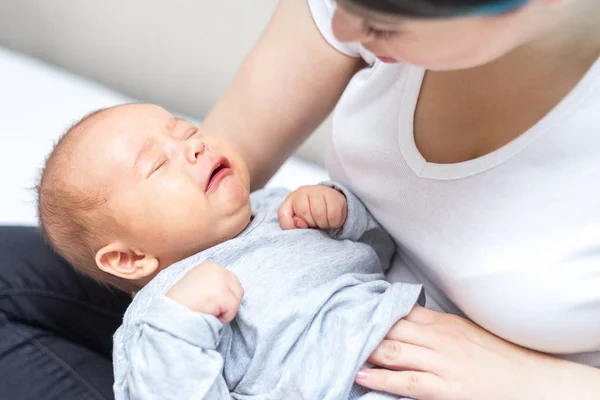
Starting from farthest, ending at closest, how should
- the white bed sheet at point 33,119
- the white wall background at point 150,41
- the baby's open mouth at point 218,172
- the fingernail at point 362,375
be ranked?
the white wall background at point 150,41
the white bed sheet at point 33,119
the baby's open mouth at point 218,172
the fingernail at point 362,375

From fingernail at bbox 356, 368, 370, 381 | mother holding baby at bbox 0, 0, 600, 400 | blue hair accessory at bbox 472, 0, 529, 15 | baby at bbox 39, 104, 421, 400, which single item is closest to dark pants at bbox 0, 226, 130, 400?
mother holding baby at bbox 0, 0, 600, 400

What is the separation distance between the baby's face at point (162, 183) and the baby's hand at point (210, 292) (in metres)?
0.09

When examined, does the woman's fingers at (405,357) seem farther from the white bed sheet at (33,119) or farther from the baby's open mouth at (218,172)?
the white bed sheet at (33,119)

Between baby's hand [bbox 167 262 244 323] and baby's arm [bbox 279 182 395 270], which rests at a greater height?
baby's arm [bbox 279 182 395 270]

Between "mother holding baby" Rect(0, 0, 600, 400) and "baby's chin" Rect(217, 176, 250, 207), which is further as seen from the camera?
"baby's chin" Rect(217, 176, 250, 207)

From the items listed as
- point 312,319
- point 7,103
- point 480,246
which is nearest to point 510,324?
point 480,246

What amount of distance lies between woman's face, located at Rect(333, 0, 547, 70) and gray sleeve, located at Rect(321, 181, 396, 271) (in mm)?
322

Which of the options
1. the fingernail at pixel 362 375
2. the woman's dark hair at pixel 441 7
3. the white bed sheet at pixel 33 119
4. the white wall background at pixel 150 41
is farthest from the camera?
the white wall background at pixel 150 41

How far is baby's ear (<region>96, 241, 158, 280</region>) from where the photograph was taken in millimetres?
777

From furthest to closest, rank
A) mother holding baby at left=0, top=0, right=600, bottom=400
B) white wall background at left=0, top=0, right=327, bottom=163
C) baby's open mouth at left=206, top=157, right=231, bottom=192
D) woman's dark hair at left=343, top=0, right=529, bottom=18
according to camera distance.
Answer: white wall background at left=0, top=0, right=327, bottom=163
baby's open mouth at left=206, top=157, right=231, bottom=192
mother holding baby at left=0, top=0, right=600, bottom=400
woman's dark hair at left=343, top=0, right=529, bottom=18

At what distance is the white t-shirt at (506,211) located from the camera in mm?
617

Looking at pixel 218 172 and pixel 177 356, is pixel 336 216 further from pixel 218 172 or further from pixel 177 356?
pixel 177 356

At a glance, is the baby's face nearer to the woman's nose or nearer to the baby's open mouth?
the baby's open mouth

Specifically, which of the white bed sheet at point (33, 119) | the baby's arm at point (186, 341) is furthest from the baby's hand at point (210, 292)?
the white bed sheet at point (33, 119)
